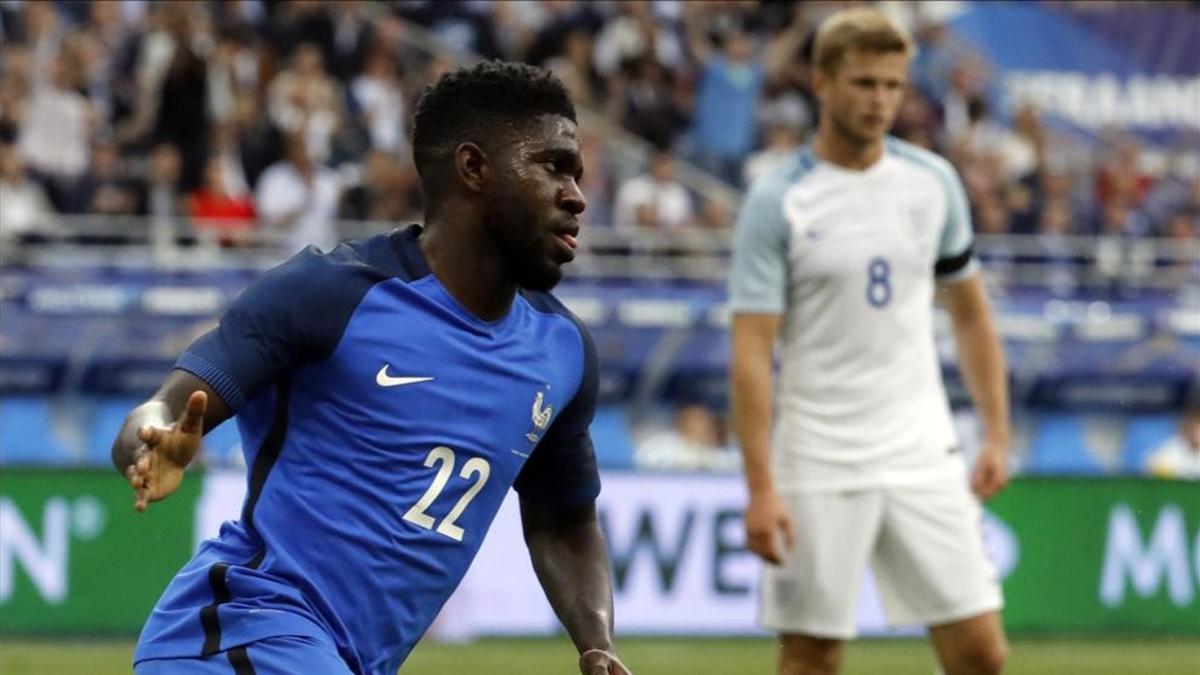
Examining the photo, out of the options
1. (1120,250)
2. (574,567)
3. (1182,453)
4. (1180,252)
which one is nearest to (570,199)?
(574,567)

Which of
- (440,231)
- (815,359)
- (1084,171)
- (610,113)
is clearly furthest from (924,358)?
(1084,171)

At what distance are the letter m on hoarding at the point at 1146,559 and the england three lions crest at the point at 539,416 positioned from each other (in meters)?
9.83

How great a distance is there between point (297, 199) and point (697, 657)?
216 inches

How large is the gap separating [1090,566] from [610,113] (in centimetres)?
673

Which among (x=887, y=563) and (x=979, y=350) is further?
(x=979, y=350)

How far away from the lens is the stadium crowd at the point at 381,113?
1600 centimetres

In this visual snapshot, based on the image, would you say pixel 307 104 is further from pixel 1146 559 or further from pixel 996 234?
pixel 1146 559

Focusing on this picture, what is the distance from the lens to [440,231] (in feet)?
14.7

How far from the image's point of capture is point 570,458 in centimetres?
474

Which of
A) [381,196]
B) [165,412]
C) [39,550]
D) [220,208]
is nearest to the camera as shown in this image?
[165,412]

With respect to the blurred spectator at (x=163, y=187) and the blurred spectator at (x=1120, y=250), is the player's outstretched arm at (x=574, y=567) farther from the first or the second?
the blurred spectator at (x=1120, y=250)

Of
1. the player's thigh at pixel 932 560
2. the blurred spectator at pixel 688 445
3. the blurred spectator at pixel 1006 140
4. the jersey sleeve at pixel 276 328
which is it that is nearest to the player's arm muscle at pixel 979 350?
the player's thigh at pixel 932 560

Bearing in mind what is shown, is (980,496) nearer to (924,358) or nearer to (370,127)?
(924,358)

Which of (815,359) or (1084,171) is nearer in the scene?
(815,359)
